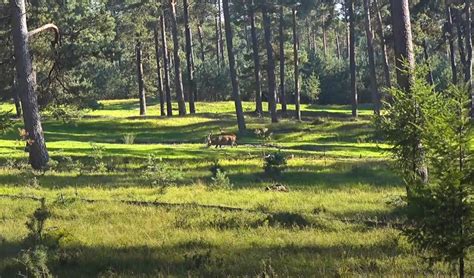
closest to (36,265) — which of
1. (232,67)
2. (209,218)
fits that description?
(209,218)

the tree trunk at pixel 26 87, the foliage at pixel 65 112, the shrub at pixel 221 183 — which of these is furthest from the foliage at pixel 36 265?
the foliage at pixel 65 112

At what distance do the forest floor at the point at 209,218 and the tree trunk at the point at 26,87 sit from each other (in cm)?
72

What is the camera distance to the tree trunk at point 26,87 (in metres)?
21.2

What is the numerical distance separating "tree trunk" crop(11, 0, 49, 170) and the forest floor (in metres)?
0.72

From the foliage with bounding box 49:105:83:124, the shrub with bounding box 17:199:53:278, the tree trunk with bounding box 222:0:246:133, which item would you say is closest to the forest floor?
the shrub with bounding box 17:199:53:278

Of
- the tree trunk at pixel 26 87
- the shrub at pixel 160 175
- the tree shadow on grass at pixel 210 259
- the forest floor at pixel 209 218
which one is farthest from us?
the tree trunk at pixel 26 87

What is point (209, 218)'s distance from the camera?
487 inches

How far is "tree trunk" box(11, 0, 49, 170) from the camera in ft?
69.5

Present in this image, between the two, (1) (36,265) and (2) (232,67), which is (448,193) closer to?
(1) (36,265)

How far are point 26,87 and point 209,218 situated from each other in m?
11.9

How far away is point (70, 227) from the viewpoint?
11.9m

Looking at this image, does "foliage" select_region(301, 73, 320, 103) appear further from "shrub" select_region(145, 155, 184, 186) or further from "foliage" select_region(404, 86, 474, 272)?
"foliage" select_region(404, 86, 474, 272)

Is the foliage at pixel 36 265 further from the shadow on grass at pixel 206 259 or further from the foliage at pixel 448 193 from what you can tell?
the foliage at pixel 448 193

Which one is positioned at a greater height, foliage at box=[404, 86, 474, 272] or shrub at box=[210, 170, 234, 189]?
foliage at box=[404, 86, 474, 272]
